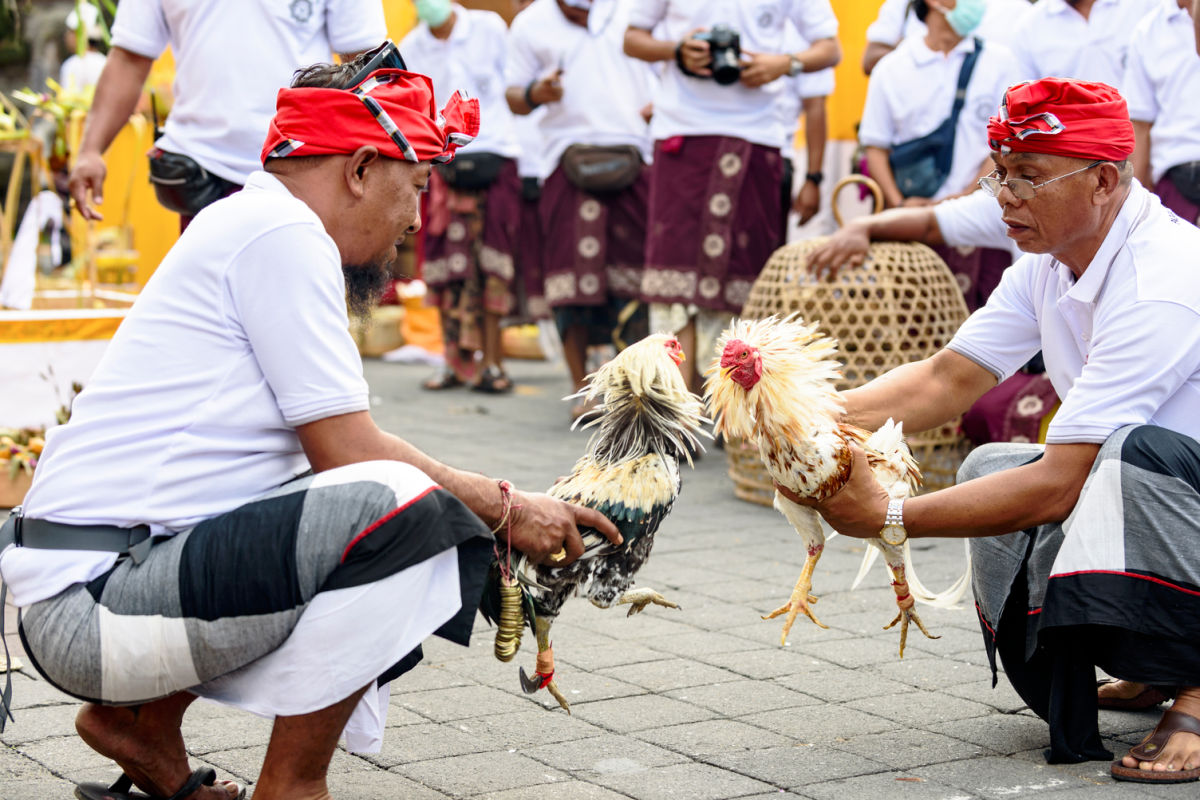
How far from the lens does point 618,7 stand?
7.62 m

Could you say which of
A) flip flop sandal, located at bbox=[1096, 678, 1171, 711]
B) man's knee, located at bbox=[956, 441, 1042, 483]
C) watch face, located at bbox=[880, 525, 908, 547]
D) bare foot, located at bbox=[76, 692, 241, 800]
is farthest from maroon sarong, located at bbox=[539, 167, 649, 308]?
bare foot, located at bbox=[76, 692, 241, 800]

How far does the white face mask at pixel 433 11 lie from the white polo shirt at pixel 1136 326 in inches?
229

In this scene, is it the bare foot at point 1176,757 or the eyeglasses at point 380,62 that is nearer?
the eyeglasses at point 380,62

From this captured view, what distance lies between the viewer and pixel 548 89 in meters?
7.41

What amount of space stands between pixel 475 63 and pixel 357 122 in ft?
20.1

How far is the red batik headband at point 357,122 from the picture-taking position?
2.54 meters

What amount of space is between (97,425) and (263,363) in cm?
32

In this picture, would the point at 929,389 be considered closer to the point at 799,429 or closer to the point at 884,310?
the point at 799,429

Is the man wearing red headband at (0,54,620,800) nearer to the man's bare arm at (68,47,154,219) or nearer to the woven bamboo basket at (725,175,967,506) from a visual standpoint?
the man's bare arm at (68,47,154,219)

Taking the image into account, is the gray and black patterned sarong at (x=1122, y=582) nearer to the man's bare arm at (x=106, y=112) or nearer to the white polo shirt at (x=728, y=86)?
the man's bare arm at (x=106, y=112)

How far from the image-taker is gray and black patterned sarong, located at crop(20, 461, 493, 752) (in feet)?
7.75

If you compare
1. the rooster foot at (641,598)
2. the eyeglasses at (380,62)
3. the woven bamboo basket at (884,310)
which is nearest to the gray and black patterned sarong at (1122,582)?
the rooster foot at (641,598)

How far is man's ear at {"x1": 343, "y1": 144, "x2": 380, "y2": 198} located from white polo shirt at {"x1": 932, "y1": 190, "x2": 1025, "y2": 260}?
3.45m

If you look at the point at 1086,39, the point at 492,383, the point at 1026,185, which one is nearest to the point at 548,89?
the point at 492,383
